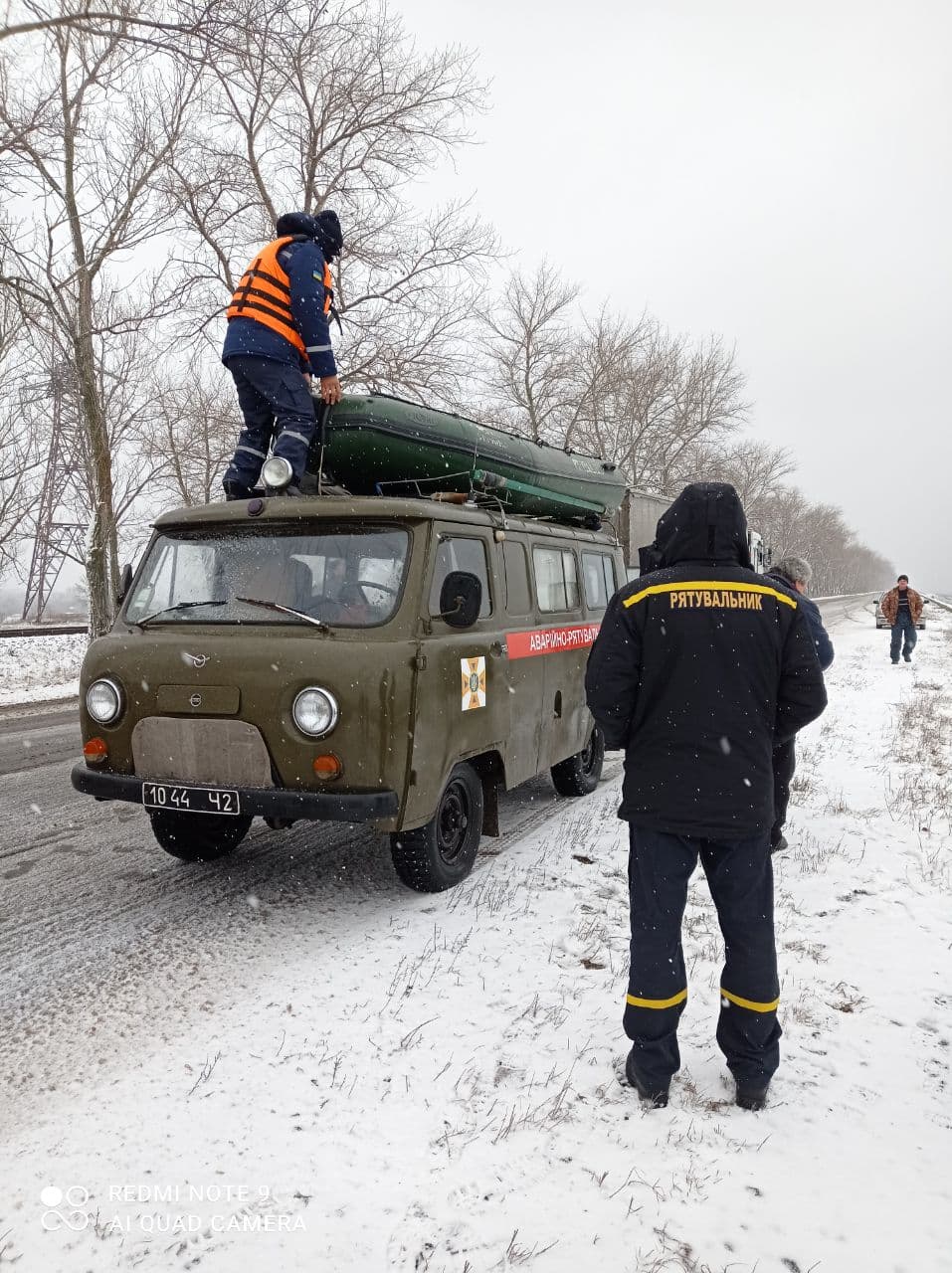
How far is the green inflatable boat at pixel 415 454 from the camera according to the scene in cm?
519

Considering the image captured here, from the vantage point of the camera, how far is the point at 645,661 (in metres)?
2.91

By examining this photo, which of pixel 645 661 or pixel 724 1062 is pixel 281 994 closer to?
pixel 724 1062

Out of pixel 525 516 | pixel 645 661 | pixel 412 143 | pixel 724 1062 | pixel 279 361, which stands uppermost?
pixel 412 143

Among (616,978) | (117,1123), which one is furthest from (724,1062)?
(117,1123)

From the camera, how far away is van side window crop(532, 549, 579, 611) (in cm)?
612

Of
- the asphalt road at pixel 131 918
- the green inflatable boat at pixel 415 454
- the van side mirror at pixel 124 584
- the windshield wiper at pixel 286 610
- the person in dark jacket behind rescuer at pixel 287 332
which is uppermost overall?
the person in dark jacket behind rescuer at pixel 287 332

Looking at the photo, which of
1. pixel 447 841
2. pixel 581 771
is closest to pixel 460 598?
pixel 447 841

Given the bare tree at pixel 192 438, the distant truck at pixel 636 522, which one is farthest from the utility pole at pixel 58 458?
the distant truck at pixel 636 522

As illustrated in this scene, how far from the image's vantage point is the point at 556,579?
255 inches

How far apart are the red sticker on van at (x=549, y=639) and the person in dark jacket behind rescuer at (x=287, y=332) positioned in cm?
167

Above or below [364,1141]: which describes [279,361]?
above

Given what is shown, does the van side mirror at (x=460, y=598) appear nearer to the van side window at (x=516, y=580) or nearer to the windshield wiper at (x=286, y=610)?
the windshield wiper at (x=286, y=610)

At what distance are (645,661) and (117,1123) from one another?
2293 mm

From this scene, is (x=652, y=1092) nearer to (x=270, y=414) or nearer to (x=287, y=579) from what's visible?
(x=287, y=579)
